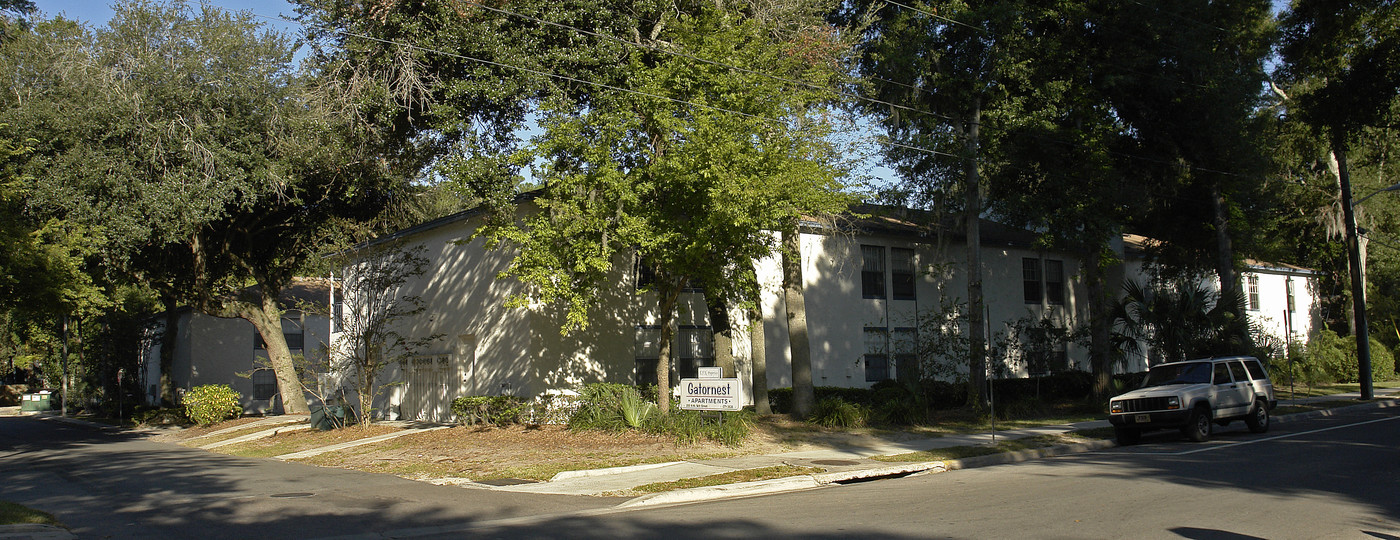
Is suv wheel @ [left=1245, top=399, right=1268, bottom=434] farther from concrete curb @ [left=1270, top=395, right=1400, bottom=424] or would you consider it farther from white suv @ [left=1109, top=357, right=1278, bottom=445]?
concrete curb @ [left=1270, top=395, right=1400, bottom=424]

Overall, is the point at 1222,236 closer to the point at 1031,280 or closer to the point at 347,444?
the point at 1031,280

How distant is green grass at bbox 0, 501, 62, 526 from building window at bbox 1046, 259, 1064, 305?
101 feet

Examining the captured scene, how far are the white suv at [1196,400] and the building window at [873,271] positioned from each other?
32.7ft

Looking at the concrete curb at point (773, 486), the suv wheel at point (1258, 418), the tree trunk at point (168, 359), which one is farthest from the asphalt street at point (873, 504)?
the tree trunk at point (168, 359)

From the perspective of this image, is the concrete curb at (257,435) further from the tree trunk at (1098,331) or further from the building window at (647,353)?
the tree trunk at (1098,331)

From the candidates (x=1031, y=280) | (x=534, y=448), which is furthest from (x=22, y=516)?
(x=1031, y=280)

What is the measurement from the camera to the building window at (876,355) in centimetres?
2692

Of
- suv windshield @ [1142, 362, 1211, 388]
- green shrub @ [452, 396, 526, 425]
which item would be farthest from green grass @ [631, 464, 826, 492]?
suv windshield @ [1142, 362, 1211, 388]

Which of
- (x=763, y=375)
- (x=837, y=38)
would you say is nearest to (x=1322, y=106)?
(x=837, y=38)

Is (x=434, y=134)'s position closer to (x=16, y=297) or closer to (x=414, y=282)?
(x=414, y=282)

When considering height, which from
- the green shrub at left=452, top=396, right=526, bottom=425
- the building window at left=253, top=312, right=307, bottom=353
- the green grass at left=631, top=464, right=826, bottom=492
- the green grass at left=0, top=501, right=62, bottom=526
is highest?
the building window at left=253, top=312, right=307, bottom=353

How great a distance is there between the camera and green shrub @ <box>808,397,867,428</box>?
62.9 feet

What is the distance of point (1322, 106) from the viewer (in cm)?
2280

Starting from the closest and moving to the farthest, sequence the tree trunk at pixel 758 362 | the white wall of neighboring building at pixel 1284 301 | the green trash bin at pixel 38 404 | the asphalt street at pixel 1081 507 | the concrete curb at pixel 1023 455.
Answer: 1. the asphalt street at pixel 1081 507
2. the concrete curb at pixel 1023 455
3. the tree trunk at pixel 758 362
4. the white wall of neighboring building at pixel 1284 301
5. the green trash bin at pixel 38 404
